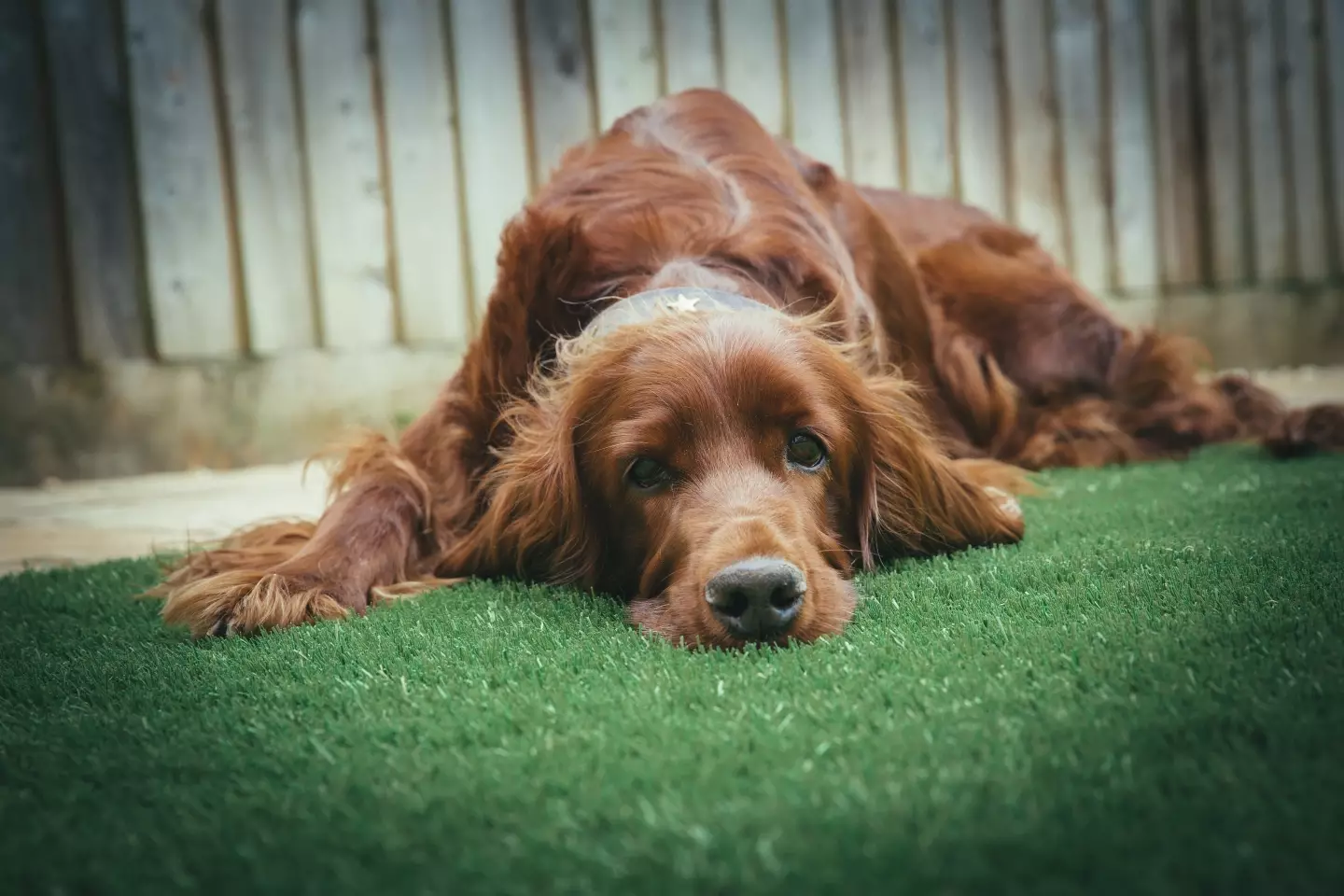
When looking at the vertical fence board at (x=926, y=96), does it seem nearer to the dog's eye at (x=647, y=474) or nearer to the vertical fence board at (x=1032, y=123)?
the vertical fence board at (x=1032, y=123)

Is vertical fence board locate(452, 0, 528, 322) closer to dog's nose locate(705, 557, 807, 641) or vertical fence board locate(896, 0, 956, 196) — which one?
vertical fence board locate(896, 0, 956, 196)

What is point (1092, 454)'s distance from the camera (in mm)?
2875

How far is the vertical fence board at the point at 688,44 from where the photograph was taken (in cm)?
394

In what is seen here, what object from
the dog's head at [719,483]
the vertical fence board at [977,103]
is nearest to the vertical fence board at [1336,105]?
the vertical fence board at [977,103]

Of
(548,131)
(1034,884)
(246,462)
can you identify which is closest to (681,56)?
(548,131)

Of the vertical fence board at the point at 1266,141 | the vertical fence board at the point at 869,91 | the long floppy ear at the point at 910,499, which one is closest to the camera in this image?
the long floppy ear at the point at 910,499

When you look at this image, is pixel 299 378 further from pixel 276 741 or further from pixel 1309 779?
pixel 1309 779

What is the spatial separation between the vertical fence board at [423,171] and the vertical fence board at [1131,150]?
2550mm

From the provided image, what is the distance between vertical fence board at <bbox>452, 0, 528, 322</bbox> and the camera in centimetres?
373

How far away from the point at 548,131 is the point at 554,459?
7.54ft

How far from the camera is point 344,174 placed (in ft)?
12.0

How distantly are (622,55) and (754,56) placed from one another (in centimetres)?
47

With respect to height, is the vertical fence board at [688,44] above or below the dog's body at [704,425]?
above

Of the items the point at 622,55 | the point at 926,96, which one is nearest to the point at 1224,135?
the point at 926,96
